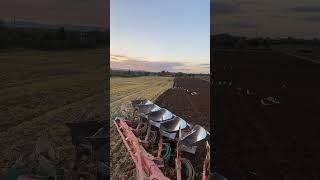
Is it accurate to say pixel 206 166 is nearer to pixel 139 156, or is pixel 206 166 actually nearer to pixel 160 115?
pixel 139 156

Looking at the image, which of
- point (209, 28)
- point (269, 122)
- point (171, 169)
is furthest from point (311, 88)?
point (171, 169)

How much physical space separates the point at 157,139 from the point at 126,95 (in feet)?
2.35

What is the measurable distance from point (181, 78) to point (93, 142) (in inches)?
54.6

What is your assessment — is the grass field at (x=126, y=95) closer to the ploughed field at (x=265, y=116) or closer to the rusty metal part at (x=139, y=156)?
the rusty metal part at (x=139, y=156)

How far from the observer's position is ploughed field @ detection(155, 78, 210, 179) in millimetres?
4066

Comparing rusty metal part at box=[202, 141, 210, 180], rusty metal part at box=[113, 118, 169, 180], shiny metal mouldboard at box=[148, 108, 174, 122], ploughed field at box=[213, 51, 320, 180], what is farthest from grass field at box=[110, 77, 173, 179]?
ploughed field at box=[213, 51, 320, 180]

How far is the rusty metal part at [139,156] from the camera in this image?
3.42 metres

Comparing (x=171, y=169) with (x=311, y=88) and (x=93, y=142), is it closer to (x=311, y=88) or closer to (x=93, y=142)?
(x=93, y=142)

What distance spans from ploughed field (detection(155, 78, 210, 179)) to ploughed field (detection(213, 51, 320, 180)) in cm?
31

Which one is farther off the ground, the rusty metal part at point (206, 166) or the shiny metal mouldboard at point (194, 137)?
the shiny metal mouldboard at point (194, 137)

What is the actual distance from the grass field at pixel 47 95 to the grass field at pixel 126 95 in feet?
1.44

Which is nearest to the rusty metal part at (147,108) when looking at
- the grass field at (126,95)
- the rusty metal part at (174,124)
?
the grass field at (126,95)

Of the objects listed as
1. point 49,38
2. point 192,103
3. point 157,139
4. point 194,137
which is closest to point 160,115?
point 157,139

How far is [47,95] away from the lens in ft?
11.2
